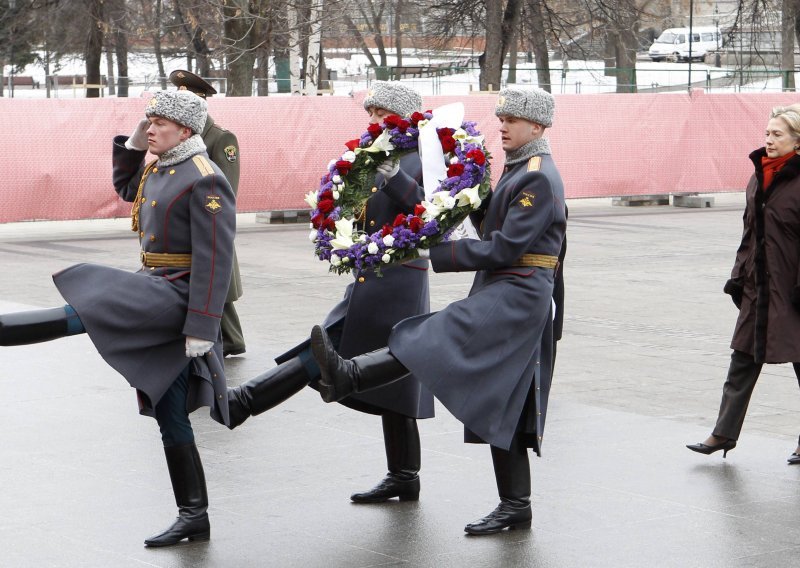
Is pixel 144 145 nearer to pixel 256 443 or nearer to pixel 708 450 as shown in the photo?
pixel 256 443

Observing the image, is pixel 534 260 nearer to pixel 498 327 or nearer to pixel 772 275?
pixel 498 327

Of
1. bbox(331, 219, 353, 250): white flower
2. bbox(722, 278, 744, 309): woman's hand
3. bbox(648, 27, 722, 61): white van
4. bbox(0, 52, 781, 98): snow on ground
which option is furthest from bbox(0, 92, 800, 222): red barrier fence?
bbox(648, 27, 722, 61): white van

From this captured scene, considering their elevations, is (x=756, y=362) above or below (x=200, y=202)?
below

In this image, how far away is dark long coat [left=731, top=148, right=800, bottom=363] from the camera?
6840mm

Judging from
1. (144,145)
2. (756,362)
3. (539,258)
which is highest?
(144,145)

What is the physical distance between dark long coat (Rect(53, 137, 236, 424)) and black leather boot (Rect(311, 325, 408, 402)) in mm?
403

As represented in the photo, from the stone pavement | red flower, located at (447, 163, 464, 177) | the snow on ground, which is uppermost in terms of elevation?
the snow on ground

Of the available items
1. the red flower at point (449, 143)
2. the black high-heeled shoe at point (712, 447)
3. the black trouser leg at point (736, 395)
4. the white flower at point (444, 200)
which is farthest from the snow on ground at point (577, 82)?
the white flower at point (444, 200)

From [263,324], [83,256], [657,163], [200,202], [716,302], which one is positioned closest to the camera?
[200,202]

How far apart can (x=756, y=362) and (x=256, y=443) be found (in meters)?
2.50

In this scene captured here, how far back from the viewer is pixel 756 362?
273 inches

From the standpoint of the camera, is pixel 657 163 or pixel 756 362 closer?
pixel 756 362

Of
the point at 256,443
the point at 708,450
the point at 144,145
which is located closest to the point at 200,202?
the point at 144,145

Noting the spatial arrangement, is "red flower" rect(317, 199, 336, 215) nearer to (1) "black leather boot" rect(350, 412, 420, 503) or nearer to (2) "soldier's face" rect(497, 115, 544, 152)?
(2) "soldier's face" rect(497, 115, 544, 152)
